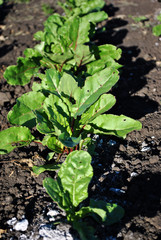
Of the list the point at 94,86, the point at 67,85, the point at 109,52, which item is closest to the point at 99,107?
the point at 94,86

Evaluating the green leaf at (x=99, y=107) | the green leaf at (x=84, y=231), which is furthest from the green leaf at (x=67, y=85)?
the green leaf at (x=84, y=231)

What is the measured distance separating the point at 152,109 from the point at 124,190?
105 cm

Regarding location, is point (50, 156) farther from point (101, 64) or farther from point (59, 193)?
point (101, 64)

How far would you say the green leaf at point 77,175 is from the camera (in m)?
1.61

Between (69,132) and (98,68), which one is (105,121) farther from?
(98,68)

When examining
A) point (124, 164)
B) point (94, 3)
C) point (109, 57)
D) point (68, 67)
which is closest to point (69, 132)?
point (124, 164)

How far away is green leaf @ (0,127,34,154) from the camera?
1980 mm

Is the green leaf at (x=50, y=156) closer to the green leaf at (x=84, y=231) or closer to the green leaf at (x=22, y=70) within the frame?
the green leaf at (x=84, y=231)

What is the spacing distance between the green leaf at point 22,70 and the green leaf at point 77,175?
1.36 metres

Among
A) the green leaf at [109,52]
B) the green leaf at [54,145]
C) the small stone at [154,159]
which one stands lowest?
the small stone at [154,159]

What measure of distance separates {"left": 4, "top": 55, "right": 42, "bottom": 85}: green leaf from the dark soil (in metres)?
0.33

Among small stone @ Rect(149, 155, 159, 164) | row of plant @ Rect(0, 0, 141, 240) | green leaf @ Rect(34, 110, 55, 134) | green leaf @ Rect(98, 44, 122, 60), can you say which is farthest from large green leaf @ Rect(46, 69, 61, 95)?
small stone @ Rect(149, 155, 159, 164)

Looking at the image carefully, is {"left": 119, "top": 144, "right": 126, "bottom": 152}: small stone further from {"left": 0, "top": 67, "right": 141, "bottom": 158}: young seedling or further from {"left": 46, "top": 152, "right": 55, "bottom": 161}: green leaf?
{"left": 46, "top": 152, "right": 55, "bottom": 161}: green leaf

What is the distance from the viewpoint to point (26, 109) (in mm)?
2199
